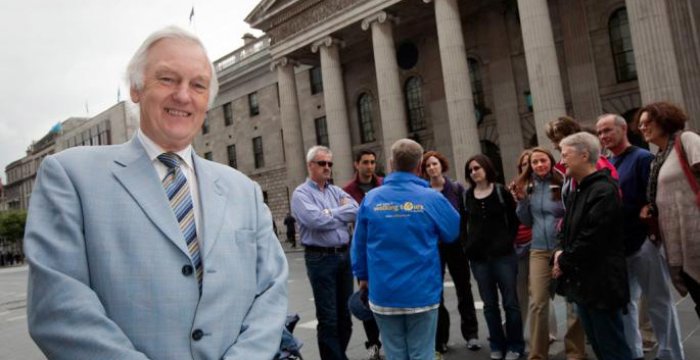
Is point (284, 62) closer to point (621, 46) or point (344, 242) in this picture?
point (621, 46)

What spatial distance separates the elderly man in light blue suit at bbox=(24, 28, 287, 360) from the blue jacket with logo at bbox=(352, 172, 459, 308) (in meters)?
1.79

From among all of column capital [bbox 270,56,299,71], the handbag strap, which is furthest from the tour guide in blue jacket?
column capital [bbox 270,56,299,71]

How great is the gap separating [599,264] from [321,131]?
26.3 metres

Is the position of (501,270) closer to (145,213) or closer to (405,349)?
(405,349)

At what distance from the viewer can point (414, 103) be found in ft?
83.7

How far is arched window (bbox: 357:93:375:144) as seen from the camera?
27406 millimetres

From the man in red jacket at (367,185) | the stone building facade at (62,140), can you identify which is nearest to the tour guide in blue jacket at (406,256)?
the man in red jacket at (367,185)

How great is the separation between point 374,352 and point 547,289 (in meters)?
2.04

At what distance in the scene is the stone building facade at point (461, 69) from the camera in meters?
15.7

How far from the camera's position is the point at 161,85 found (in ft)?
5.75

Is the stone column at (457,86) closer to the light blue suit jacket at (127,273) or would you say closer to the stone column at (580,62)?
the stone column at (580,62)

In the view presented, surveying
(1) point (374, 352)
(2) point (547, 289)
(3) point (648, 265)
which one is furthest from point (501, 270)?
(1) point (374, 352)

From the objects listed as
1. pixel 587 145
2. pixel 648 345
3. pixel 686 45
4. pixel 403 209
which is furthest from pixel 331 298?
pixel 686 45

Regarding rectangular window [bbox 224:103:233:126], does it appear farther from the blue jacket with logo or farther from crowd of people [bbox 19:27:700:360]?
the blue jacket with logo
